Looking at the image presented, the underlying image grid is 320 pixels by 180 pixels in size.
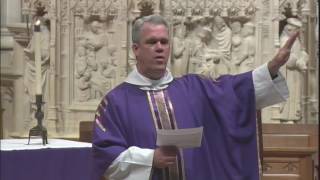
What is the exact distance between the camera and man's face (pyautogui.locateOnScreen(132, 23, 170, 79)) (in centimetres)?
290

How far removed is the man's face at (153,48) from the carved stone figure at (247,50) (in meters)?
4.89

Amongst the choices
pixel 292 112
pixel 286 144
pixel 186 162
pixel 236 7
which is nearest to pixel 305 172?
pixel 286 144

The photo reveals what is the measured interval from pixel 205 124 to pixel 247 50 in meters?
4.85

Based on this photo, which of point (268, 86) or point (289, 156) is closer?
point (268, 86)

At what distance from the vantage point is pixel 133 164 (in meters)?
2.82

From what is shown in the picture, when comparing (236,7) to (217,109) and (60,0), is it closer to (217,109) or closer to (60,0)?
(60,0)

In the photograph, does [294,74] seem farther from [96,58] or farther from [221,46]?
[96,58]

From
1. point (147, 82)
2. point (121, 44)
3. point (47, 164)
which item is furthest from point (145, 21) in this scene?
point (121, 44)

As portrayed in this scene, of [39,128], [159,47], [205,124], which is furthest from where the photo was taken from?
[39,128]

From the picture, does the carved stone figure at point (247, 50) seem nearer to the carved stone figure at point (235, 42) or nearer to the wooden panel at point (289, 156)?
the carved stone figure at point (235, 42)

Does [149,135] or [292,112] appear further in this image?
[292,112]

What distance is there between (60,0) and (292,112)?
292cm

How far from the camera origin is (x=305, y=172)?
5812 mm

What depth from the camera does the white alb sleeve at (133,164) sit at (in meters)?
2.80
